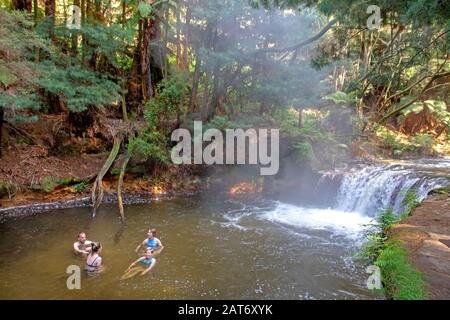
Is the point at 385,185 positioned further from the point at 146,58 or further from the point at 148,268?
the point at 146,58

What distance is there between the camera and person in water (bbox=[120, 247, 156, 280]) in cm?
803

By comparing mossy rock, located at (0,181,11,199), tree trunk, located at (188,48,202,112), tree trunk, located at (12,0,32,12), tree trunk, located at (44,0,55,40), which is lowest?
mossy rock, located at (0,181,11,199)

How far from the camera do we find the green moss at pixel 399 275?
16.7 ft

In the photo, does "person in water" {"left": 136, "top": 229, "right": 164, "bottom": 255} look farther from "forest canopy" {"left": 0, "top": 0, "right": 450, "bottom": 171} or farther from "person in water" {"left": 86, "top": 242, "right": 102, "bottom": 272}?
"forest canopy" {"left": 0, "top": 0, "right": 450, "bottom": 171}

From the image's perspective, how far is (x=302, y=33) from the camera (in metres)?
13.6

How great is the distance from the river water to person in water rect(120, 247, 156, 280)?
0.17m

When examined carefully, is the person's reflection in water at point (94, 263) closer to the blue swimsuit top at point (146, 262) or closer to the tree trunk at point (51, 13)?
the blue swimsuit top at point (146, 262)

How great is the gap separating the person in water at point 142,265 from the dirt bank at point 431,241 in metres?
5.21

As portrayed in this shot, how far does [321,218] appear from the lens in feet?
40.7

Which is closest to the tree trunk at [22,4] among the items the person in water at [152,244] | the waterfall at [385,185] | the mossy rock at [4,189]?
the mossy rock at [4,189]

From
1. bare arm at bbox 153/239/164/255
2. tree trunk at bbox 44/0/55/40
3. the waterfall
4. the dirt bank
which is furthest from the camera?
tree trunk at bbox 44/0/55/40

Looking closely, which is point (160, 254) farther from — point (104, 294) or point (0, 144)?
point (0, 144)

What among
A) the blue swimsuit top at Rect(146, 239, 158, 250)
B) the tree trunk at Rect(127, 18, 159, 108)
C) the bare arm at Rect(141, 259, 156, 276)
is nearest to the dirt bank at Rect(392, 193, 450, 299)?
the bare arm at Rect(141, 259, 156, 276)

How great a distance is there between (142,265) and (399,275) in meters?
5.36
